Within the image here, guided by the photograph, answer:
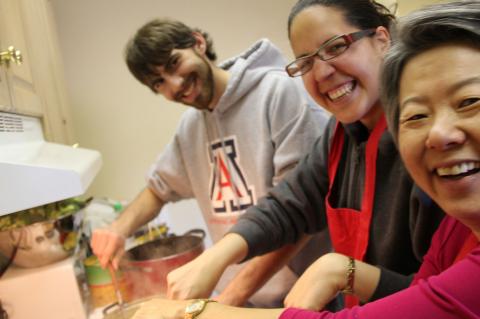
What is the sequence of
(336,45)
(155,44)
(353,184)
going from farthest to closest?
(155,44)
(353,184)
(336,45)

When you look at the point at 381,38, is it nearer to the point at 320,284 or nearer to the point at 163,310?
the point at 320,284

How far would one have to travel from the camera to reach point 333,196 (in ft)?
3.10

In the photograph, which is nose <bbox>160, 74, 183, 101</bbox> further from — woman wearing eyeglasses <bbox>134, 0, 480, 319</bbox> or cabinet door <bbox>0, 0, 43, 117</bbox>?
woman wearing eyeglasses <bbox>134, 0, 480, 319</bbox>

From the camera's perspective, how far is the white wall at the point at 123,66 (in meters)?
2.08

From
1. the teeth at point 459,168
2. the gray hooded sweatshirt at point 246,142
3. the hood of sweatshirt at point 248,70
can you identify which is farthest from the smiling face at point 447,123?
the hood of sweatshirt at point 248,70

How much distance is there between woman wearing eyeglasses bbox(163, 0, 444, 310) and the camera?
715 millimetres

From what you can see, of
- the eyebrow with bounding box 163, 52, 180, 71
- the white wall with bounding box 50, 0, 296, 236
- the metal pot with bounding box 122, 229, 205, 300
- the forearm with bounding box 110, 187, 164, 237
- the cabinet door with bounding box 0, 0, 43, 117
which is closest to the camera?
the cabinet door with bounding box 0, 0, 43, 117

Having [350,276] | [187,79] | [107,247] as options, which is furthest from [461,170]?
[107,247]

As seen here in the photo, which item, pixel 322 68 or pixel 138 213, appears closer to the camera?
pixel 322 68

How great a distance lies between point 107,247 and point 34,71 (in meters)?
0.68

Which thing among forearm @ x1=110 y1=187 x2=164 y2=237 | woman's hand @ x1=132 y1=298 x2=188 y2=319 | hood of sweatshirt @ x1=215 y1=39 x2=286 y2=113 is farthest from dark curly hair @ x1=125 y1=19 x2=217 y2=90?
woman's hand @ x1=132 y1=298 x2=188 y2=319

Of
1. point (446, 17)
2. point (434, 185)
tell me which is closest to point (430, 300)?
point (434, 185)

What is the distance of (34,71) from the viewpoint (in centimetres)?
138

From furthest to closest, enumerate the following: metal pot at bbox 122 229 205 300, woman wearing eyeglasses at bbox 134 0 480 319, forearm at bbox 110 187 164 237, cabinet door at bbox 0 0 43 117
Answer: forearm at bbox 110 187 164 237
metal pot at bbox 122 229 205 300
cabinet door at bbox 0 0 43 117
woman wearing eyeglasses at bbox 134 0 480 319
